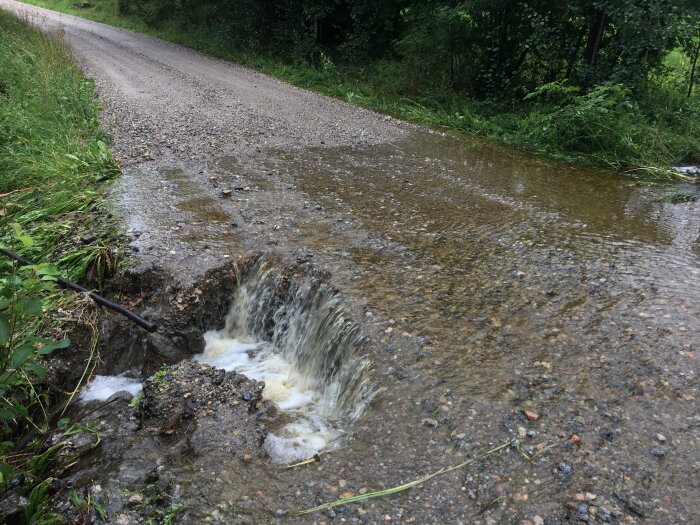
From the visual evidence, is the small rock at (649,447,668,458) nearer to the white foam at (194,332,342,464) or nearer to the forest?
the white foam at (194,332,342,464)

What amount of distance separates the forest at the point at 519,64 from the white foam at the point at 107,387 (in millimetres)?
7163

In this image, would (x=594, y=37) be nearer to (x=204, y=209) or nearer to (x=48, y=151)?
(x=204, y=209)

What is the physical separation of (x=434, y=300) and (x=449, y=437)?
Answer: 143cm

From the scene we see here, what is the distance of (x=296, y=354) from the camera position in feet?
14.7

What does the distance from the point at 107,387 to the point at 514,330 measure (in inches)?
126

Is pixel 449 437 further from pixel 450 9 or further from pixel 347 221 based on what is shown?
pixel 450 9

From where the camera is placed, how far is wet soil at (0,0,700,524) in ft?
9.15

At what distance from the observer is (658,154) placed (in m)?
8.28

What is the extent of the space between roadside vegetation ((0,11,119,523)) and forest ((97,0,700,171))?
6221mm

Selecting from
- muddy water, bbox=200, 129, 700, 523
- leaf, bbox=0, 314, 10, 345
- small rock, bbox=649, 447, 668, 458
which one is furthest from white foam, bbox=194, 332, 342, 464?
small rock, bbox=649, 447, 668, 458

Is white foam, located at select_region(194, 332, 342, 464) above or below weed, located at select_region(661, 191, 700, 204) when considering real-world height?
below

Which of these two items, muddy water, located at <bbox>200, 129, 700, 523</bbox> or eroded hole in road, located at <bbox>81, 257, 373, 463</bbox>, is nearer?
muddy water, located at <bbox>200, 129, 700, 523</bbox>

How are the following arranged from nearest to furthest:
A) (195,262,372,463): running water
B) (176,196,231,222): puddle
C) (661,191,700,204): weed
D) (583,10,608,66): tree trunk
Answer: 1. (195,262,372,463): running water
2. (176,196,231,222): puddle
3. (661,191,700,204): weed
4. (583,10,608,66): tree trunk

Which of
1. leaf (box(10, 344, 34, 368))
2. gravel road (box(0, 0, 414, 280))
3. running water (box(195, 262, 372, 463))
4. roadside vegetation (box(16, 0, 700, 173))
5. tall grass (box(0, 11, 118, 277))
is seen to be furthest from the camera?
roadside vegetation (box(16, 0, 700, 173))
